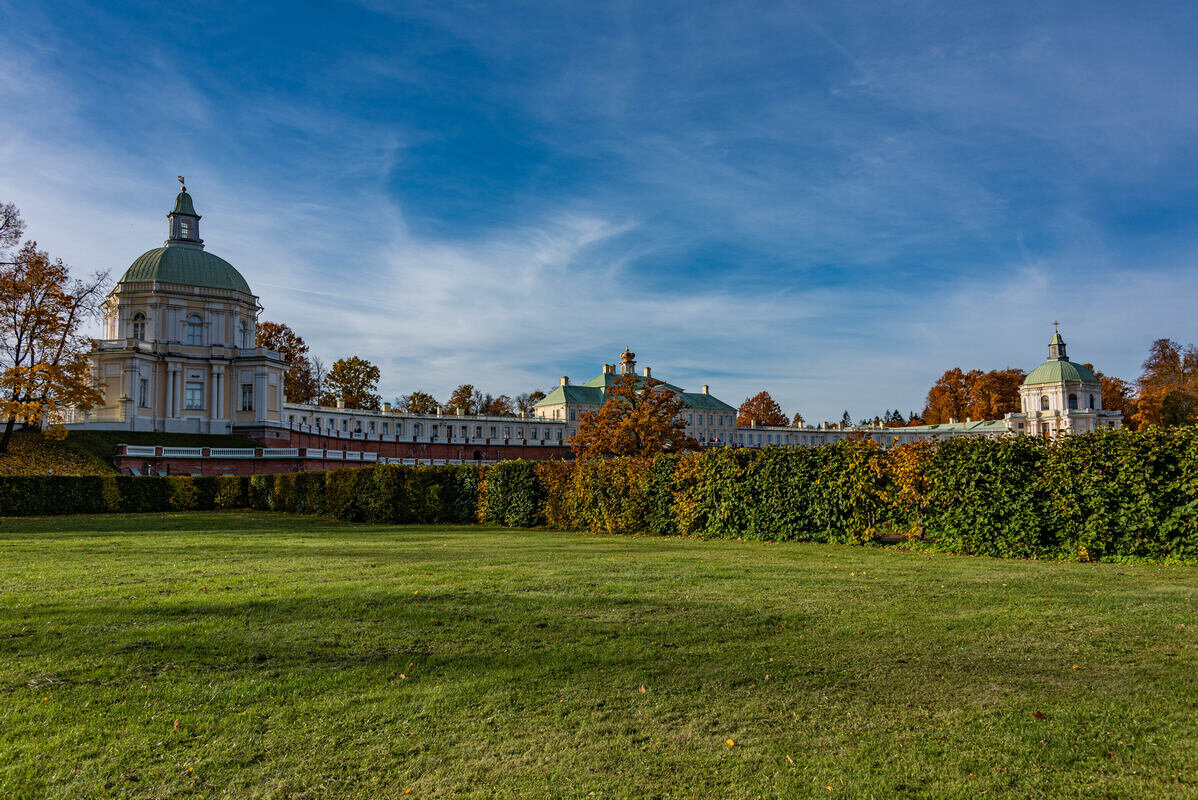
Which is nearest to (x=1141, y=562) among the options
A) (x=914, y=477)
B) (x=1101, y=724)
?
(x=914, y=477)

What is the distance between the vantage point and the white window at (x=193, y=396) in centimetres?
6009

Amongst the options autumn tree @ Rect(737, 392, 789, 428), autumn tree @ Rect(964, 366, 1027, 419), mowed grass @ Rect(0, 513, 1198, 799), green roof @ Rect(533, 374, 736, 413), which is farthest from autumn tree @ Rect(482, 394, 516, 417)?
mowed grass @ Rect(0, 513, 1198, 799)

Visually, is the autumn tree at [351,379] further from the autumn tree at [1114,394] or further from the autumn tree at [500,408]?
the autumn tree at [1114,394]

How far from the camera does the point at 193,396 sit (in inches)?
2377

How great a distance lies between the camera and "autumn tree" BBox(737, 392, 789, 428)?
126 metres

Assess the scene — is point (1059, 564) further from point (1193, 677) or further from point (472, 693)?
point (472, 693)

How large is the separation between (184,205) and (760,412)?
87396mm

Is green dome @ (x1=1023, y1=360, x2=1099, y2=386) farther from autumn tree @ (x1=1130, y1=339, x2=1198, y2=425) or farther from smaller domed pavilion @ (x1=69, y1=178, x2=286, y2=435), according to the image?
smaller domed pavilion @ (x1=69, y1=178, x2=286, y2=435)

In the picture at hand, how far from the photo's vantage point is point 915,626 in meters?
7.21

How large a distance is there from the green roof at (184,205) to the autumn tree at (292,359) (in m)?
12.6

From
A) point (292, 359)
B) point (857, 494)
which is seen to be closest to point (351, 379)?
point (292, 359)

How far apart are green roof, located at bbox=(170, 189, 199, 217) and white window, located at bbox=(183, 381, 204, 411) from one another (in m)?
17.9

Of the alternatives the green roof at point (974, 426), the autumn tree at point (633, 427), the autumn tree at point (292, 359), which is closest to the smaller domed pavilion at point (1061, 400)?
the green roof at point (974, 426)

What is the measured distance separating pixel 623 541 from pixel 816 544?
163 inches
